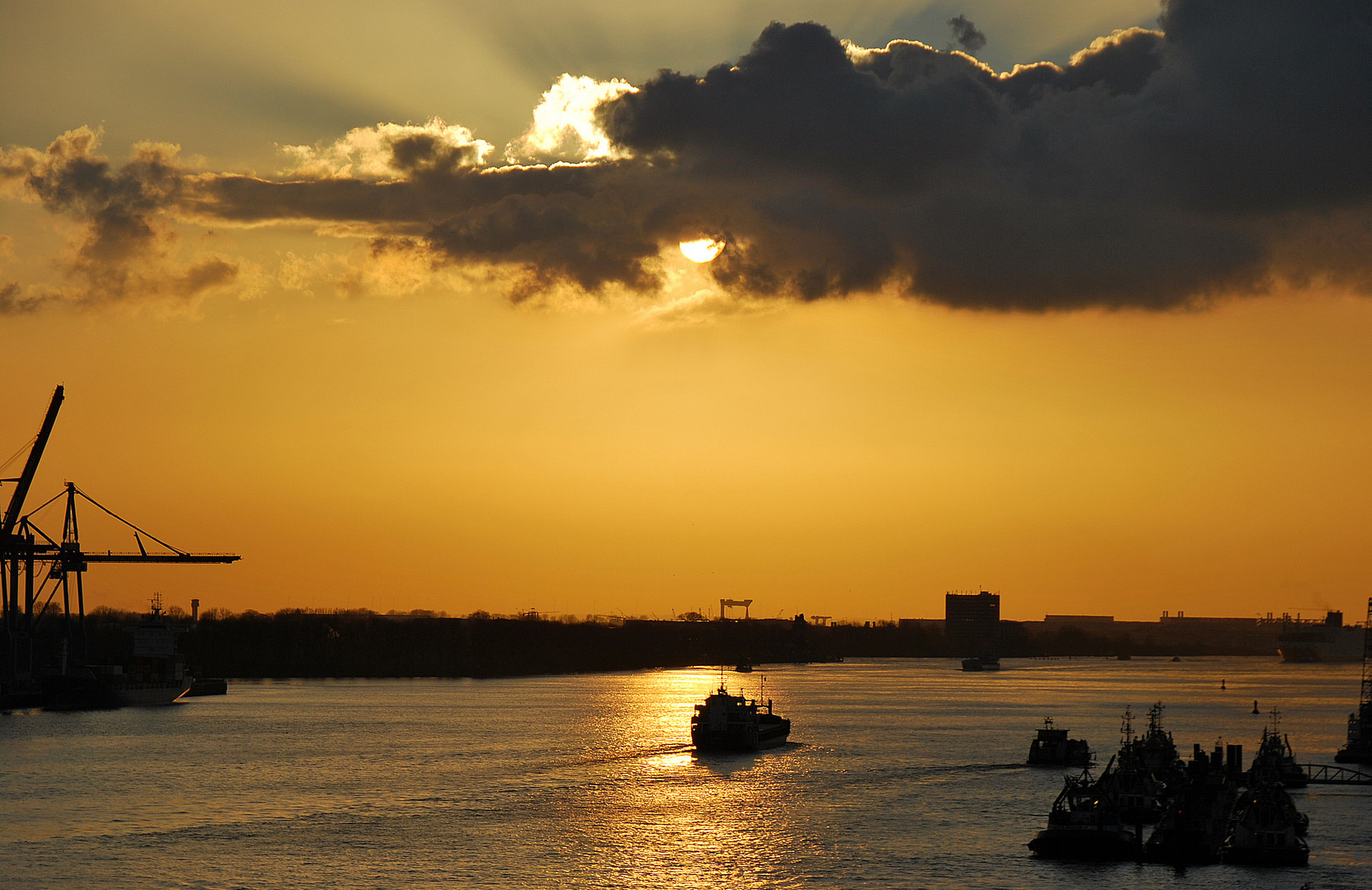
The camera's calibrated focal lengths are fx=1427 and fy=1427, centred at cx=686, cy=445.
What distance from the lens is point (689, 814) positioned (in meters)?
76.9

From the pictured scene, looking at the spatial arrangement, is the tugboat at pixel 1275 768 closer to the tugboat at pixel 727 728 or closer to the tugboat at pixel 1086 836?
the tugboat at pixel 1086 836

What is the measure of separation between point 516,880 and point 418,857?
6477 millimetres

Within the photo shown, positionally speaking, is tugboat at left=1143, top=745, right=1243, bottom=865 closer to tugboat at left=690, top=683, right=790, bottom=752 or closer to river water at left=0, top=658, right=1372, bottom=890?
river water at left=0, top=658, right=1372, bottom=890

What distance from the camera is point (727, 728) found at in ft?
372

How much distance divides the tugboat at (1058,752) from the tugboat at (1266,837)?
3499 cm

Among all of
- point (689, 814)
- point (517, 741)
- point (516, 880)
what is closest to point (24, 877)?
point (516, 880)

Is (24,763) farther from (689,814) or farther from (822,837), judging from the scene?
(822,837)

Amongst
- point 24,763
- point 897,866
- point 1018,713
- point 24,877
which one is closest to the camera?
point 24,877

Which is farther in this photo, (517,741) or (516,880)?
(517,741)

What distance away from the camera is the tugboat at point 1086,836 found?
65.3 meters

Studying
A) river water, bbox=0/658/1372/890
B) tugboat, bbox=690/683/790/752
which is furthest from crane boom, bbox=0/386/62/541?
tugboat, bbox=690/683/790/752

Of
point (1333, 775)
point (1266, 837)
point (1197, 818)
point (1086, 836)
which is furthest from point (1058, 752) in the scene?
point (1086, 836)

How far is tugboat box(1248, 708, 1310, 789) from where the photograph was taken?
75488mm

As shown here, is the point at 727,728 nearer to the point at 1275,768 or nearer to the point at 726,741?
the point at 726,741
